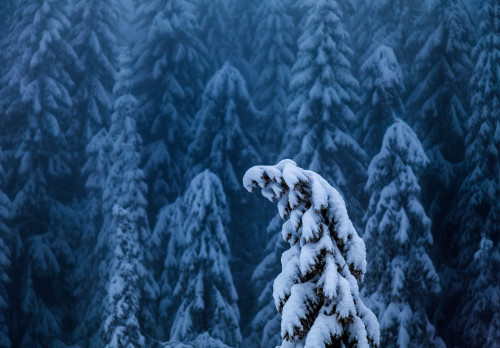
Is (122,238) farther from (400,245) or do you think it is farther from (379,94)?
(379,94)

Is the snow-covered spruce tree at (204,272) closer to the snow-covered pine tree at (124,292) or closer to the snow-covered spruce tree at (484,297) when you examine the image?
the snow-covered pine tree at (124,292)

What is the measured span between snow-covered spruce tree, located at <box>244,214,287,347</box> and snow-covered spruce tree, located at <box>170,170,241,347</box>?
3.14ft

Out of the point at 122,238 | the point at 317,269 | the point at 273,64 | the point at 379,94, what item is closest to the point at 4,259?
the point at 122,238

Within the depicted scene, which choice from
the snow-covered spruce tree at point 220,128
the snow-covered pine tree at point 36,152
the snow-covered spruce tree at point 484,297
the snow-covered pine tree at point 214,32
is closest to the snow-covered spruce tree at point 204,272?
the snow-covered spruce tree at point 220,128

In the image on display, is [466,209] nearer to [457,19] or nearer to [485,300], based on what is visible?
[485,300]

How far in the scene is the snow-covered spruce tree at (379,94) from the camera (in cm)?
1973

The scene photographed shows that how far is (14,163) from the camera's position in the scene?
2292cm

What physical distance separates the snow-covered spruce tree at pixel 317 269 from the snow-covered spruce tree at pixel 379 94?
15.6 meters

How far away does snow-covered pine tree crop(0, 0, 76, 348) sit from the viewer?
848 inches

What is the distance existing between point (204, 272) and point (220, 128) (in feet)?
19.7

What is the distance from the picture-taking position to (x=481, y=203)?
20.3m

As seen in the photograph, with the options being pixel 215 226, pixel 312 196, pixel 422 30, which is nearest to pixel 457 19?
pixel 422 30

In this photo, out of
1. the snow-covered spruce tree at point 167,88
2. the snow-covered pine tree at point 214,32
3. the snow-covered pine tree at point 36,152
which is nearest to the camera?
the snow-covered pine tree at point 36,152

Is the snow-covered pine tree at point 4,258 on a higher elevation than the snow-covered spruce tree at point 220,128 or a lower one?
lower
